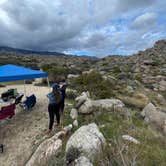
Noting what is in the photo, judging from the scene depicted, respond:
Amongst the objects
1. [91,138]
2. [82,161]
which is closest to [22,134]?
[91,138]

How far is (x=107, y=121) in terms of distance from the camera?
8938 millimetres

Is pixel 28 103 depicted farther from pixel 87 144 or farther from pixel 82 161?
pixel 82 161

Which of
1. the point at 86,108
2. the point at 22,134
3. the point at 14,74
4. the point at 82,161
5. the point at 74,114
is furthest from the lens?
the point at 14,74

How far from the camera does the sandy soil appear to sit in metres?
7.47

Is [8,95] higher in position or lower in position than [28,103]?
lower

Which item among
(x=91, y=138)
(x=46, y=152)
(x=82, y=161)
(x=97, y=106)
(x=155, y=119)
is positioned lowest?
(x=155, y=119)

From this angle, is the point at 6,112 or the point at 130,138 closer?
the point at 130,138

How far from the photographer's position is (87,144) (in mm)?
5988

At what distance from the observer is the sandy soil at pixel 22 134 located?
Result: 7.47 metres

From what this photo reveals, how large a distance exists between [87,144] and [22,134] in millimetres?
3544

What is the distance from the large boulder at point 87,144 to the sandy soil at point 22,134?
191 cm

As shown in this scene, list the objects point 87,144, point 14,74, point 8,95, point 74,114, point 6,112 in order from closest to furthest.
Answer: point 87,144, point 6,112, point 74,114, point 14,74, point 8,95

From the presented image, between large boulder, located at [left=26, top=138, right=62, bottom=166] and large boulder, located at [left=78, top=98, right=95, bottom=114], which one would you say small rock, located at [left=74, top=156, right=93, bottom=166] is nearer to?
large boulder, located at [left=26, top=138, right=62, bottom=166]

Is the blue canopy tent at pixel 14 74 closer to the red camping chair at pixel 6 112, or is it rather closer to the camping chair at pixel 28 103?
the red camping chair at pixel 6 112
